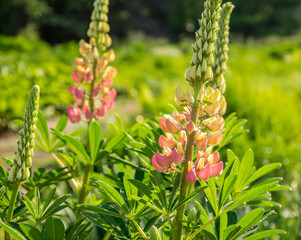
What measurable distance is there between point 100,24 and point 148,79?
18.5 feet

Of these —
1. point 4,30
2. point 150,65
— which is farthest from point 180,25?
point 150,65

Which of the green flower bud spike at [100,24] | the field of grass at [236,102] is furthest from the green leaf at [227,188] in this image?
the field of grass at [236,102]

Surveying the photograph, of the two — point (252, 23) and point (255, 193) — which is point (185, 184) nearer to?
point (255, 193)

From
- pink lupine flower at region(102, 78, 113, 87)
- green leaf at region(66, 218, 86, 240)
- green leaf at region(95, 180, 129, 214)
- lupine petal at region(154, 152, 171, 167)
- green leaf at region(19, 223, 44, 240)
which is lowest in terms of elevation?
green leaf at region(66, 218, 86, 240)

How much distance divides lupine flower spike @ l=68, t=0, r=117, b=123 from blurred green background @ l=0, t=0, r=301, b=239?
17.6 inches

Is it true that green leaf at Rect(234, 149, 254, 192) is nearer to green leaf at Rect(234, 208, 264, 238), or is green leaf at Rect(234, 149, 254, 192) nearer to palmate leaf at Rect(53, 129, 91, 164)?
green leaf at Rect(234, 208, 264, 238)

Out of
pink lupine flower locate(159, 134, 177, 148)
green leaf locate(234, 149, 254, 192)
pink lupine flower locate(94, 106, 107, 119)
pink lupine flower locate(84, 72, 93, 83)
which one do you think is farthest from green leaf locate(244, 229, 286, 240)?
pink lupine flower locate(84, 72, 93, 83)

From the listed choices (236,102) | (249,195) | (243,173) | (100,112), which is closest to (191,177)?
(249,195)

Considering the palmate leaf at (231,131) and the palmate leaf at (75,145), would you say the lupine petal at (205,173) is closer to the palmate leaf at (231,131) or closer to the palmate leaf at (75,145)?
the palmate leaf at (231,131)

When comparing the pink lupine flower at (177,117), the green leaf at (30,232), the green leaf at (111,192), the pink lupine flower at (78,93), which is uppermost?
the pink lupine flower at (78,93)

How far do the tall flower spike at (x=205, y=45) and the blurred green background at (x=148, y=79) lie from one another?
0.81 metres

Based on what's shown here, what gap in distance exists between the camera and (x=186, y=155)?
0.82 metres

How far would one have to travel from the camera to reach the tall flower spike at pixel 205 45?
Answer: 0.77 m

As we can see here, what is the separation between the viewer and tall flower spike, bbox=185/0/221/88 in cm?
77
